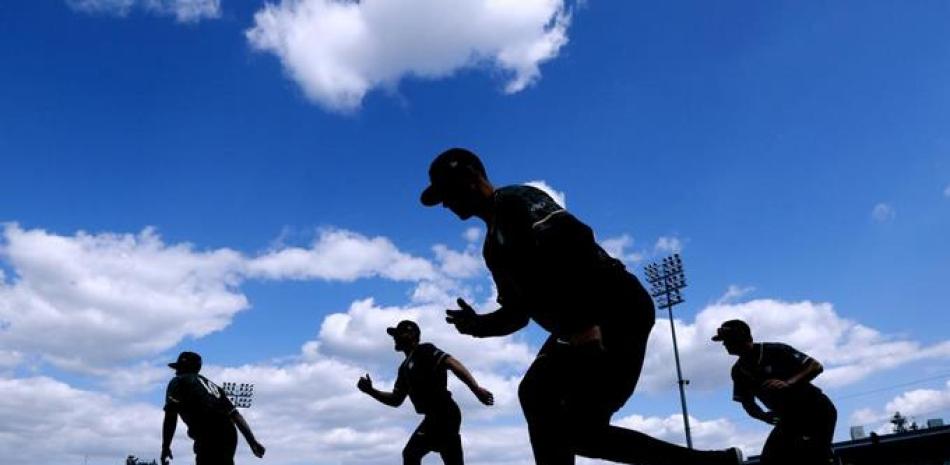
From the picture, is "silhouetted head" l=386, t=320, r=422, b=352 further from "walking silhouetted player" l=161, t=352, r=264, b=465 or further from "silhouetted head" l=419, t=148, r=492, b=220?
"silhouetted head" l=419, t=148, r=492, b=220

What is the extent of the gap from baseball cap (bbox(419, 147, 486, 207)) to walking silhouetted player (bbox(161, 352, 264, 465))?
639 cm

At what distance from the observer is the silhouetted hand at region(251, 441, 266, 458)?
8.14m

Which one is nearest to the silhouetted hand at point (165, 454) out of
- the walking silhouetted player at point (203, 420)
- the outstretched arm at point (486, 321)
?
→ the walking silhouetted player at point (203, 420)

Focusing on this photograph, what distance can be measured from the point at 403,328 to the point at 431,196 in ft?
17.1

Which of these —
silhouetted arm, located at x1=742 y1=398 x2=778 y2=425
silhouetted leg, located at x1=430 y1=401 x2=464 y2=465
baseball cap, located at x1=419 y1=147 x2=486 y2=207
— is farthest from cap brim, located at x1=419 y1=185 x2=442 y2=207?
silhouetted arm, located at x1=742 y1=398 x2=778 y2=425

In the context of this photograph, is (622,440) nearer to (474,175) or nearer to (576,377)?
(576,377)

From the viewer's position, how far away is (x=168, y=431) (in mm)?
8695

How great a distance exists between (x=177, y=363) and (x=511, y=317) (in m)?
7.08

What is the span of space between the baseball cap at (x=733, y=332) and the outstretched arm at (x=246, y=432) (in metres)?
5.69

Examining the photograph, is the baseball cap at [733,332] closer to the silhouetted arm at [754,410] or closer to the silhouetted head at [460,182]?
the silhouetted arm at [754,410]

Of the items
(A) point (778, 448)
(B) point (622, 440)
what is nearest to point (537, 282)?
(B) point (622, 440)

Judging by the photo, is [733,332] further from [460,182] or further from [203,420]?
[203,420]

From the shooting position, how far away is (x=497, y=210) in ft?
10.1

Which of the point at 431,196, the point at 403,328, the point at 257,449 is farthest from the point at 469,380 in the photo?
the point at 431,196
